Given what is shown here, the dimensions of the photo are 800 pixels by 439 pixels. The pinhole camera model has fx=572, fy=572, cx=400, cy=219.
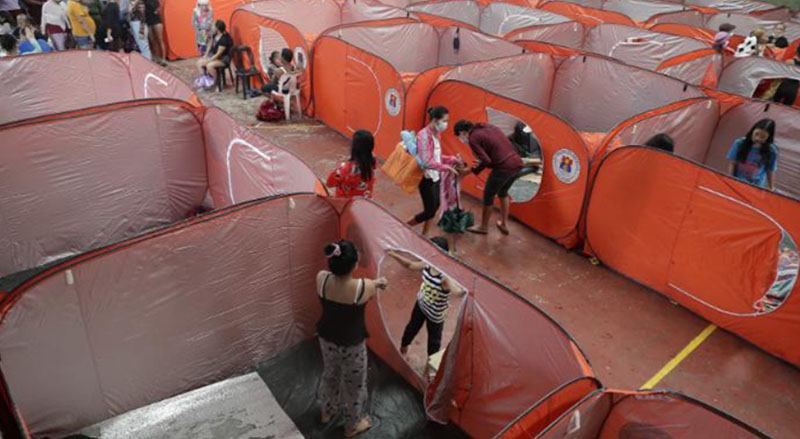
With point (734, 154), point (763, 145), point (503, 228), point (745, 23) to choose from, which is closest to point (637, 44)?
point (745, 23)


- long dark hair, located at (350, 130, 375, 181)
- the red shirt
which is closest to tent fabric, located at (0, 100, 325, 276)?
the red shirt

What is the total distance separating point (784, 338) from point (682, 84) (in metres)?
3.43

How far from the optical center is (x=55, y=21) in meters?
10.0

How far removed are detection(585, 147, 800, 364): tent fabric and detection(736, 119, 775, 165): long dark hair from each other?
127 cm

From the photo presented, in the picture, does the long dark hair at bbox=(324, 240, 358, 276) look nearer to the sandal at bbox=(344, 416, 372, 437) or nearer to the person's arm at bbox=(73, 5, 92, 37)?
the sandal at bbox=(344, 416, 372, 437)

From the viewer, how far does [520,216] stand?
677 cm

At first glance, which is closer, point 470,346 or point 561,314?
point 470,346

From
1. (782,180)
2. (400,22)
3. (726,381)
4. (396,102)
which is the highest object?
(400,22)

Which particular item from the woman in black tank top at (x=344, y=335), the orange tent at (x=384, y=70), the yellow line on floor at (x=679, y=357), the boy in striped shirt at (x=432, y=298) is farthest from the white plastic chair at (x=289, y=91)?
the yellow line on floor at (x=679, y=357)

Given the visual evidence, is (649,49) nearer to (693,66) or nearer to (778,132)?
(693,66)

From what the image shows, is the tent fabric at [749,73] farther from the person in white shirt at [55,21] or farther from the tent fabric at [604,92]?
the person in white shirt at [55,21]

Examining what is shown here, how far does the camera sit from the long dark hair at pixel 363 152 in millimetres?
4785

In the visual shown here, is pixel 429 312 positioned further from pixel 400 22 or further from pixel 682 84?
pixel 400 22

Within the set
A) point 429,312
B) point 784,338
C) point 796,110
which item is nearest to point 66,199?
point 429,312
